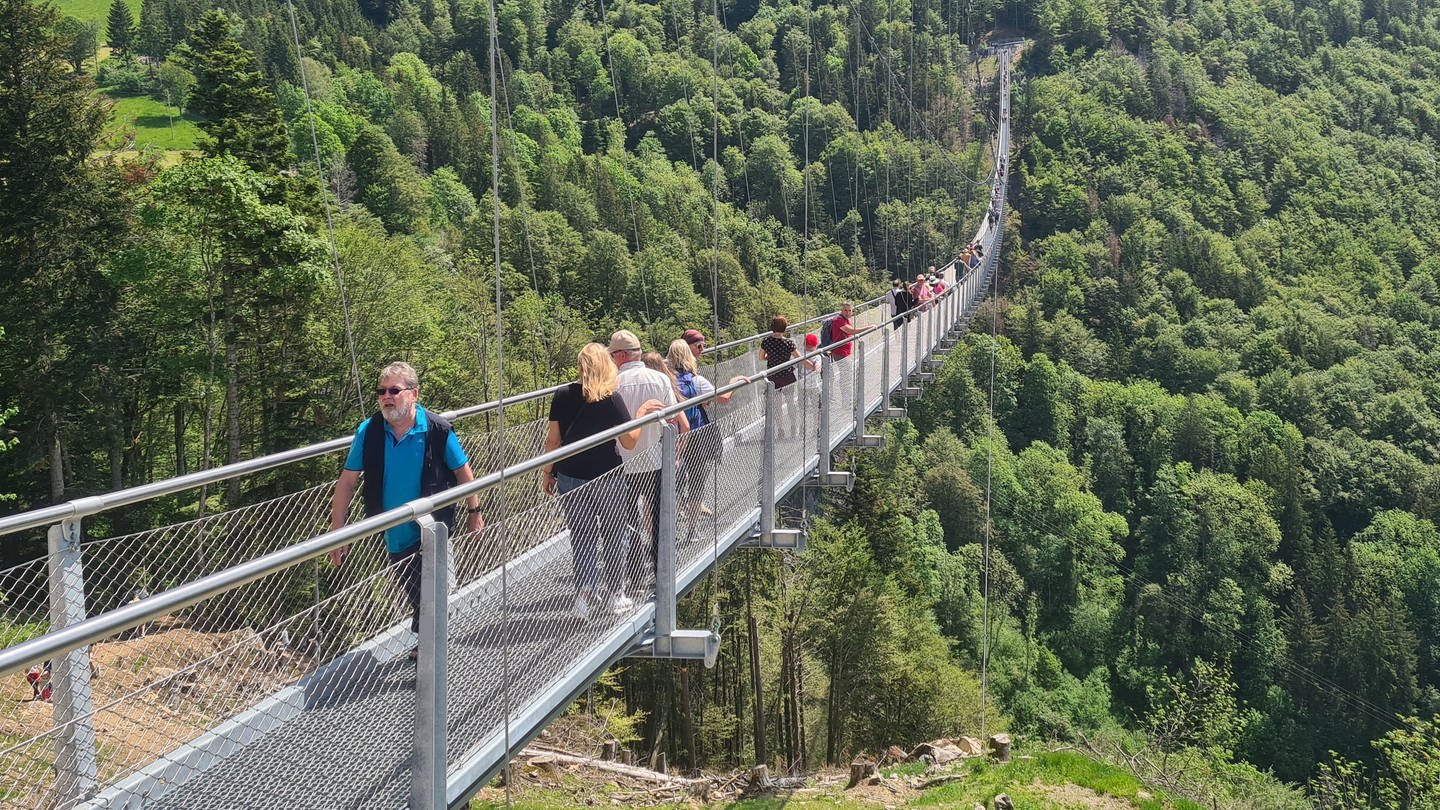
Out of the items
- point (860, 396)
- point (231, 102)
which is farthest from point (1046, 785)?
point (231, 102)

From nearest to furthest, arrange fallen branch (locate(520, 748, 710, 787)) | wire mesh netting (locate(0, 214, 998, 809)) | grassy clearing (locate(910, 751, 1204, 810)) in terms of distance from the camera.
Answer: wire mesh netting (locate(0, 214, 998, 809)), grassy clearing (locate(910, 751, 1204, 810)), fallen branch (locate(520, 748, 710, 787))

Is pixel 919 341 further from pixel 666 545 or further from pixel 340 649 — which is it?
pixel 340 649

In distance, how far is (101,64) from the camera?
84250 mm

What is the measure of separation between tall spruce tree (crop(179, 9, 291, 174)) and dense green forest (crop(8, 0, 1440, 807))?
4.2 inches

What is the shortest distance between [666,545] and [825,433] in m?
5.18

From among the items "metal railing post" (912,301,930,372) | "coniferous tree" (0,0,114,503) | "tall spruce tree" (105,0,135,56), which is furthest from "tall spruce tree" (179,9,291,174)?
"tall spruce tree" (105,0,135,56)

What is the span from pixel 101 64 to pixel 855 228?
5403 cm

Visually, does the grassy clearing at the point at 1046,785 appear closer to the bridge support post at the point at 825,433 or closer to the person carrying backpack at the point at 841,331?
the bridge support post at the point at 825,433

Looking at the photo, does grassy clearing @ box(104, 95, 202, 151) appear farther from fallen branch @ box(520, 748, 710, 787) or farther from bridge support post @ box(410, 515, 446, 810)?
bridge support post @ box(410, 515, 446, 810)

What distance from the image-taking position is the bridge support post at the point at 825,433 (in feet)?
34.1

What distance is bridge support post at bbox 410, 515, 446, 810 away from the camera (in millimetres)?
3146

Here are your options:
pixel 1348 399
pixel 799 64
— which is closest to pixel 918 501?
pixel 799 64

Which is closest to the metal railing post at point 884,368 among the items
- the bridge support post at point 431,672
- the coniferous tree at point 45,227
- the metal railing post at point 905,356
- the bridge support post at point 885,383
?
the bridge support post at point 885,383

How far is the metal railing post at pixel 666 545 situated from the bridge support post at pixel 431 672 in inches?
79.8
